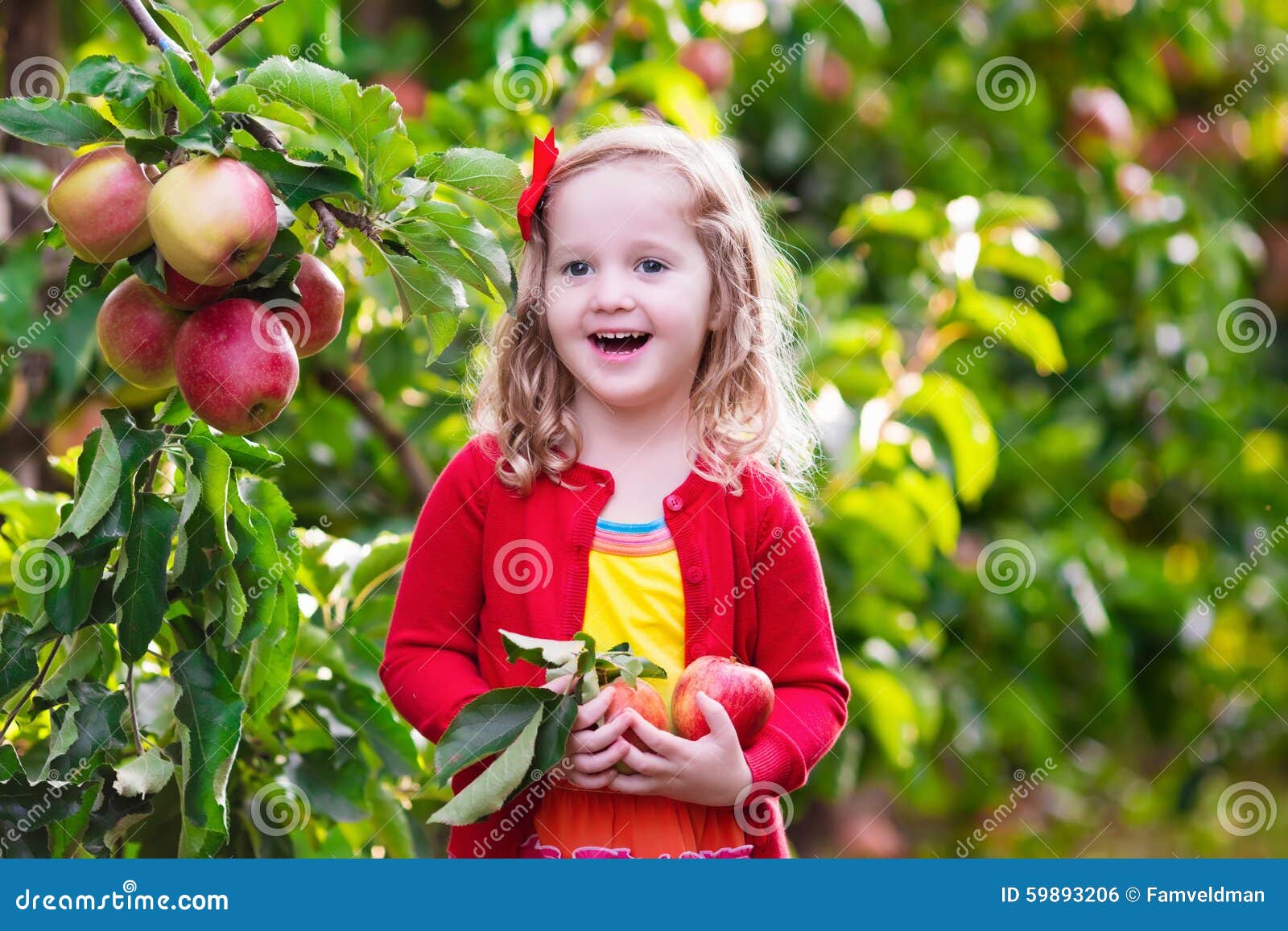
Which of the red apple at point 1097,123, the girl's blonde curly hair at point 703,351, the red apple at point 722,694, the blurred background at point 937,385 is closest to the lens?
the red apple at point 722,694

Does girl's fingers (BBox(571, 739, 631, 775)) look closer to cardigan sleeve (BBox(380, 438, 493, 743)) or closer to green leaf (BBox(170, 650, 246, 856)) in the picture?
cardigan sleeve (BBox(380, 438, 493, 743))

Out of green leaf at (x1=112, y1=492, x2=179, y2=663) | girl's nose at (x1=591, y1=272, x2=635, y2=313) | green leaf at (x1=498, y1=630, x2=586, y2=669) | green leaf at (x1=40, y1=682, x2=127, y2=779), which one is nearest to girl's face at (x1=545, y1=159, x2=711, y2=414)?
girl's nose at (x1=591, y1=272, x2=635, y2=313)

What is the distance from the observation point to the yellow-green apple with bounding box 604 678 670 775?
102cm

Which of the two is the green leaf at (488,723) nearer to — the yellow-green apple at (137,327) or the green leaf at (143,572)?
the green leaf at (143,572)

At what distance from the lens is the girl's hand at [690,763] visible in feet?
3.31

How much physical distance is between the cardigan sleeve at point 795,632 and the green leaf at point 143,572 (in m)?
0.44

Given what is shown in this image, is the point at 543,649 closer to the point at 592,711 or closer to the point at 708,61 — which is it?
the point at 592,711

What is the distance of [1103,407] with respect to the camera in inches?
116

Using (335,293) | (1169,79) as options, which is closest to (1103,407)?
(1169,79)

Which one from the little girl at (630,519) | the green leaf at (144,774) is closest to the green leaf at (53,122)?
the little girl at (630,519)

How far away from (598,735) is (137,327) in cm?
44

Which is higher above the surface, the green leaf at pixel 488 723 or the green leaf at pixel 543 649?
the green leaf at pixel 543 649

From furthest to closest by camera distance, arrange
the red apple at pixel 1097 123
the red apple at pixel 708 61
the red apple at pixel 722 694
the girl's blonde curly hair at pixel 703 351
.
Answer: the red apple at pixel 1097 123, the red apple at pixel 708 61, the girl's blonde curly hair at pixel 703 351, the red apple at pixel 722 694

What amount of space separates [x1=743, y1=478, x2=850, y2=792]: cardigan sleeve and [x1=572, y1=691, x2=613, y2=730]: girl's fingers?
16 centimetres
